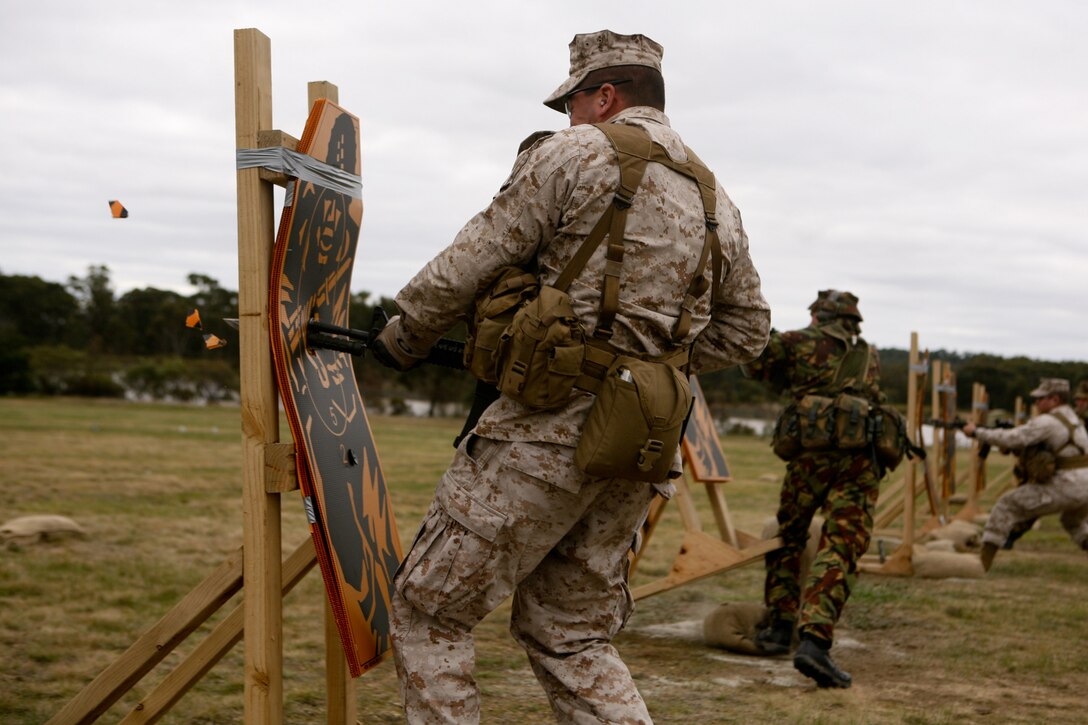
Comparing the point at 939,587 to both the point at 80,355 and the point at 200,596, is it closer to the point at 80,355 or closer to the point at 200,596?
the point at 200,596

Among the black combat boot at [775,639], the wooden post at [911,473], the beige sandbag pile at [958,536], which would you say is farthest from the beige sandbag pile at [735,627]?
the beige sandbag pile at [958,536]

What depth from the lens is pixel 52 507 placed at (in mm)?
10883

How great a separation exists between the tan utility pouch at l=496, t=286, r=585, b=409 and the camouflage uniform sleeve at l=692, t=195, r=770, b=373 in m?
0.70

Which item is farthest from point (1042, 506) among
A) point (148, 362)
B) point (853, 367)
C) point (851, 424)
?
point (148, 362)

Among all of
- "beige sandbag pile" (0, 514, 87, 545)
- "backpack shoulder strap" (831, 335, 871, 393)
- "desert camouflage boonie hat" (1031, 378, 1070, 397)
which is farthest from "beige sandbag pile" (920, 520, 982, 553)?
"beige sandbag pile" (0, 514, 87, 545)

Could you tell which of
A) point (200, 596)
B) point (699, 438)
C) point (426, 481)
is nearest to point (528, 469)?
point (200, 596)

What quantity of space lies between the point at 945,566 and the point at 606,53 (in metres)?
8.25

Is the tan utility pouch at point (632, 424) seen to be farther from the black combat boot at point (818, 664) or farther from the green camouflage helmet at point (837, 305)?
the green camouflage helmet at point (837, 305)

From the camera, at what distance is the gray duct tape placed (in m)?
3.03

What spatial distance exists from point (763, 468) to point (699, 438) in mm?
18002

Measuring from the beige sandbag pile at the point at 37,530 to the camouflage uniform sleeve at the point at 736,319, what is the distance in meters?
7.02

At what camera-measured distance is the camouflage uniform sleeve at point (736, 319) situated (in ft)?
11.1

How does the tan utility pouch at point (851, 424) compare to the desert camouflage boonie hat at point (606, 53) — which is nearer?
the desert camouflage boonie hat at point (606, 53)

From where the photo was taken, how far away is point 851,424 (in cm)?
610
